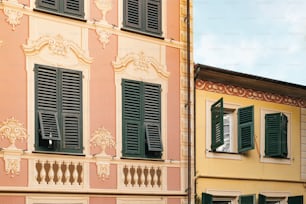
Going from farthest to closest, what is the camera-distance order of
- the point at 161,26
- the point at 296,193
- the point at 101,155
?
the point at 296,193 < the point at 161,26 < the point at 101,155

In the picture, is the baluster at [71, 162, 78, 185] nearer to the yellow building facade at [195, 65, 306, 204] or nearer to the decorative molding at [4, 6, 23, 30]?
the decorative molding at [4, 6, 23, 30]

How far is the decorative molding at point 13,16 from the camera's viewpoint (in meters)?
13.7

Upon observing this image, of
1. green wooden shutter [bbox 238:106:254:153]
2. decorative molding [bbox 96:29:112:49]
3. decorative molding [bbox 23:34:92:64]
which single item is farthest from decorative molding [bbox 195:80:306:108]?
decorative molding [bbox 23:34:92:64]

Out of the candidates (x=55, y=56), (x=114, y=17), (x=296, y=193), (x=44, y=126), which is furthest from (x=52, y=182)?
(x=296, y=193)

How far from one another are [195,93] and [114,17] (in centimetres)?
314

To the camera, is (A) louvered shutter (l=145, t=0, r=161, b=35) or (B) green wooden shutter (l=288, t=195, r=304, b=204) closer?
(A) louvered shutter (l=145, t=0, r=161, b=35)

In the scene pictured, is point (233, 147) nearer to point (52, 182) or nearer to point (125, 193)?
point (125, 193)

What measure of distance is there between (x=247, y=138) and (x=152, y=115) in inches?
139

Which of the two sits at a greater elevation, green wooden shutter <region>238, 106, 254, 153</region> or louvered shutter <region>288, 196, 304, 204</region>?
green wooden shutter <region>238, 106, 254, 153</region>

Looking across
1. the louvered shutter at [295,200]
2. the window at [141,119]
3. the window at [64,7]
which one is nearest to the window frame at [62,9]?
the window at [64,7]

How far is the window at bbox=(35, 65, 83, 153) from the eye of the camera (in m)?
13.9

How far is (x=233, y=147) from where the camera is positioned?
18344mm

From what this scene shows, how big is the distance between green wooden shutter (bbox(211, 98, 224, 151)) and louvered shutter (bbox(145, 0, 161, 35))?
2.48 meters

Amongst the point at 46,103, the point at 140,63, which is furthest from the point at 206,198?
the point at 46,103
